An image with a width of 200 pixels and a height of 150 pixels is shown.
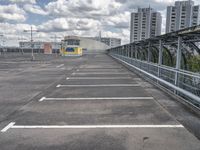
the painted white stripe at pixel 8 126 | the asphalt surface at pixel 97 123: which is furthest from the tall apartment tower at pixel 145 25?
the painted white stripe at pixel 8 126

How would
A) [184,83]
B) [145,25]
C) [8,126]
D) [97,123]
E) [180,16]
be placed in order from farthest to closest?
[145,25]
[180,16]
[184,83]
[97,123]
[8,126]

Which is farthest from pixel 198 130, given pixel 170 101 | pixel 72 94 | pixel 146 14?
pixel 146 14

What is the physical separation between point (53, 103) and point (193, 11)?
137 ft

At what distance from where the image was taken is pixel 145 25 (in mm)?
55656

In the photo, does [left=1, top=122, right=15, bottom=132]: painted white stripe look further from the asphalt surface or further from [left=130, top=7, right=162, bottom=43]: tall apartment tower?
[left=130, top=7, right=162, bottom=43]: tall apartment tower

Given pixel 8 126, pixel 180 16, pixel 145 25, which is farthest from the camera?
pixel 145 25

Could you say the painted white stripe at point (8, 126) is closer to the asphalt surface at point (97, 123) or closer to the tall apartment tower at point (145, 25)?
the asphalt surface at point (97, 123)

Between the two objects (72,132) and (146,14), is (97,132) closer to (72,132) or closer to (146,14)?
(72,132)

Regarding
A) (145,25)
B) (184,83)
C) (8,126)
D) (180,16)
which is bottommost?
(8,126)

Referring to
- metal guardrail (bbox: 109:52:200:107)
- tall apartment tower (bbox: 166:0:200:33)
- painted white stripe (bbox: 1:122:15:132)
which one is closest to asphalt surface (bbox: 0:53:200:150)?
painted white stripe (bbox: 1:122:15:132)

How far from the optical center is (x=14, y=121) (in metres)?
5.55

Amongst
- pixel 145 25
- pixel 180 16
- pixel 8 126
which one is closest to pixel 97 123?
pixel 8 126

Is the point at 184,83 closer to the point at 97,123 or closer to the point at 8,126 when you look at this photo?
the point at 97,123

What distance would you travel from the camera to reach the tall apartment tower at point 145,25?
1994 inches
